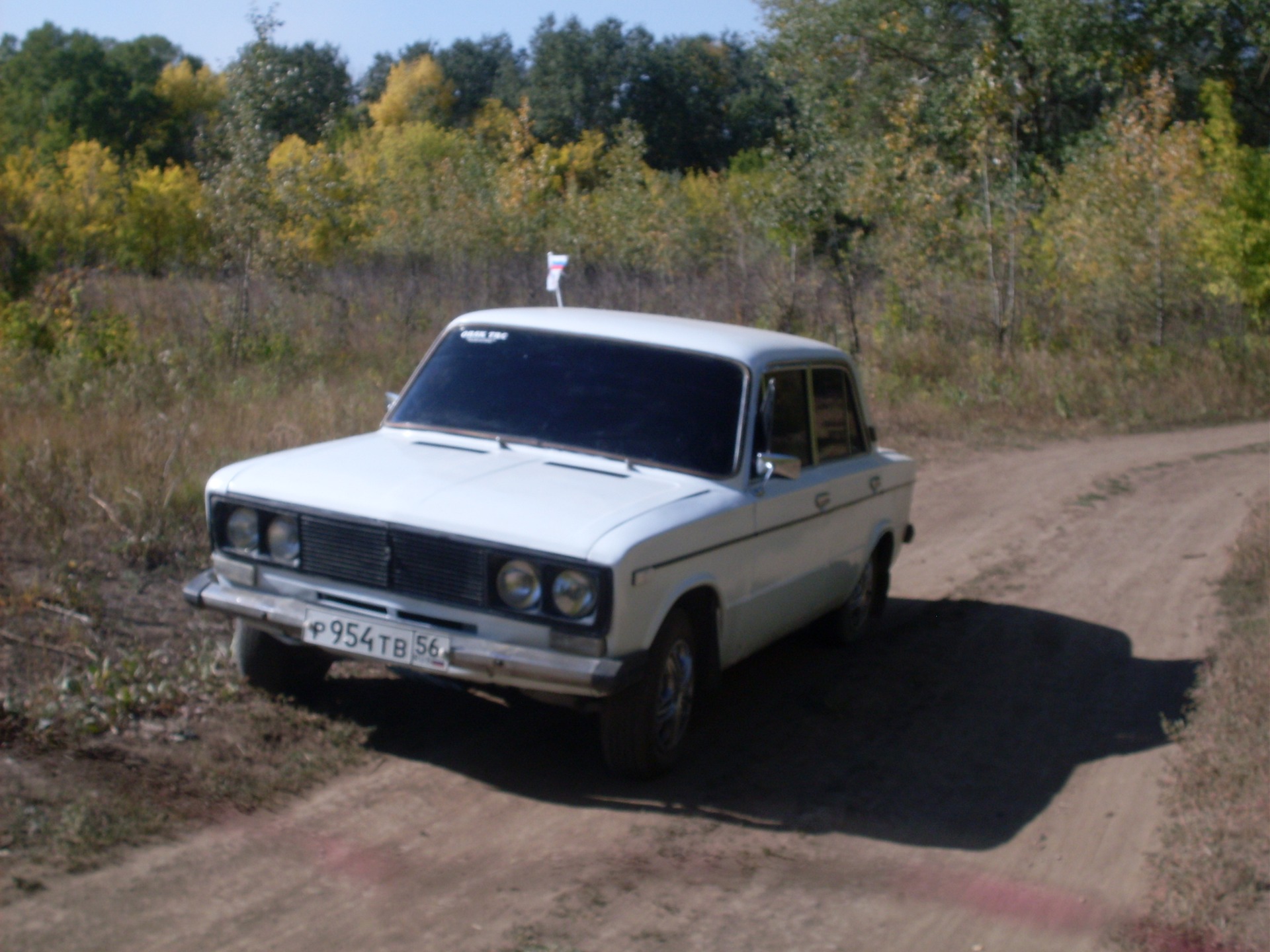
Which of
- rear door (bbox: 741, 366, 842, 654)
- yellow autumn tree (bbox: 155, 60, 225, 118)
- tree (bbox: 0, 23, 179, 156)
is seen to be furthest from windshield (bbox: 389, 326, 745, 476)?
yellow autumn tree (bbox: 155, 60, 225, 118)

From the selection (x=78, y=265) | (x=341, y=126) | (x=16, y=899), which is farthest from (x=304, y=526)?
(x=341, y=126)

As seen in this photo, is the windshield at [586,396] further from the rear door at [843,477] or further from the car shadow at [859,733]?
the car shadow at [859,733]

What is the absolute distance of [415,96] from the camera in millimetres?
69375

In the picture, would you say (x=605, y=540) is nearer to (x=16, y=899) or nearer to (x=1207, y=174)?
(x=16, y=899)

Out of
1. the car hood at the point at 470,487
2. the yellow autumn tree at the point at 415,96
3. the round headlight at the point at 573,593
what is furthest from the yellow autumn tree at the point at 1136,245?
the yellow autumn tree at the point at 415,96

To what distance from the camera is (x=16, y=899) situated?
3.60m

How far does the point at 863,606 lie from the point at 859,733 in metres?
1.53

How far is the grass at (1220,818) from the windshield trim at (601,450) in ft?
7.44

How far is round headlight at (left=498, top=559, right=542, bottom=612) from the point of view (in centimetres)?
445

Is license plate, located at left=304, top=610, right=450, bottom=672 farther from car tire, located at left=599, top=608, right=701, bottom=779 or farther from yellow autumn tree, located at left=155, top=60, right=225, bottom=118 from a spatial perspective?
yellow autumn tree, located at left=155, top=60, right=225, bottom=118

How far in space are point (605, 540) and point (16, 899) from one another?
2116mm

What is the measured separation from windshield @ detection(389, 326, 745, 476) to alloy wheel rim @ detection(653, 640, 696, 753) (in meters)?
0.83

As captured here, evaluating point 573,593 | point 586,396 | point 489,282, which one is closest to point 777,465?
point 586,396

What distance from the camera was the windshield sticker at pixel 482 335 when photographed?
19.7 ft
